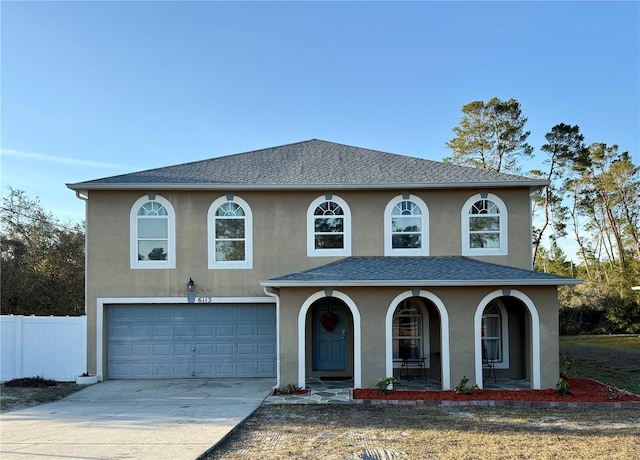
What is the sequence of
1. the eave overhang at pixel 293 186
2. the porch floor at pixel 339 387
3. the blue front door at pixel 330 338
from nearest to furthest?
the porch floor at pixel 339 387 < the eave overhang at pixel 293 186 < the blue front door at pixel 330 338

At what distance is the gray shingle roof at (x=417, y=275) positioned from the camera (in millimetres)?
11969

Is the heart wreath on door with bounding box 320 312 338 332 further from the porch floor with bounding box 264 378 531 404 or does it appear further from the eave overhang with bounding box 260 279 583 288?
the eave overhang with bounding box 260 279 583 288

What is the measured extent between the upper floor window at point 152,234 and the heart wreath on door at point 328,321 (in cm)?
430

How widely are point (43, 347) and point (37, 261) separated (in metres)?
9.99

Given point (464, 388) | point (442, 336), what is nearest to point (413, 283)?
point (442, 336)

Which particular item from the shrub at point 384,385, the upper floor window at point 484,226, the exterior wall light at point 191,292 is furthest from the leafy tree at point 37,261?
the upper floor window at point 484,226

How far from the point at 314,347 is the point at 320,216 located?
141 inches

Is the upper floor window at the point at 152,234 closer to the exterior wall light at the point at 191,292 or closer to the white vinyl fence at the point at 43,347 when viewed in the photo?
the exterior wall light at the point at 191,292

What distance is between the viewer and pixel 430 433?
8.50 meters

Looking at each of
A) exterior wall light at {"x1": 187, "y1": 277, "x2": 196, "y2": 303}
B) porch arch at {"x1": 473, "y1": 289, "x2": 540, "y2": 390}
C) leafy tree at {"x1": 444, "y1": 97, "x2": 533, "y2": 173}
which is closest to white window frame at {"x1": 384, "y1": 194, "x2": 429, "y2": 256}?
porch arch at {"x1": 473, "y1": 289, "x2": 540, "y2": 390}

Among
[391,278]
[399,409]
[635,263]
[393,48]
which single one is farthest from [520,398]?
[635,263]

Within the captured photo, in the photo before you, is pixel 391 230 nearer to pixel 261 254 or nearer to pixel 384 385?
pixel 261 254

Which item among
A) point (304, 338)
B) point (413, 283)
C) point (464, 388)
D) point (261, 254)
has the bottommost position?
point (464, 388)

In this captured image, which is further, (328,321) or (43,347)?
(328,321)
